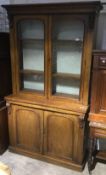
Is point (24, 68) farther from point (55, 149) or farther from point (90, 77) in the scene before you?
point (55, 149)

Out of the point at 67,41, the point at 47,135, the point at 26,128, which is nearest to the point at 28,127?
the point at 26,128

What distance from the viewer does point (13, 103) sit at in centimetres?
236

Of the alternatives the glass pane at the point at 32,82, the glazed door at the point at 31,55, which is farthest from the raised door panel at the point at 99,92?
the glass pane at the point at 32,82

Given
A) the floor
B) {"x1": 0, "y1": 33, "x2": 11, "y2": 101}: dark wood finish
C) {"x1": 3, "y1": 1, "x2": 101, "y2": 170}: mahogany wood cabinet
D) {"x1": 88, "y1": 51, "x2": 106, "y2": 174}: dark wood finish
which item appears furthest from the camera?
{"x1": 0, "y1": 33, "x2": 11, "y2": 101}: dark wood finish

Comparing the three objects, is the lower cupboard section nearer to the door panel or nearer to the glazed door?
the door panel

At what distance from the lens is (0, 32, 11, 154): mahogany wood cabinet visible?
2.34 m

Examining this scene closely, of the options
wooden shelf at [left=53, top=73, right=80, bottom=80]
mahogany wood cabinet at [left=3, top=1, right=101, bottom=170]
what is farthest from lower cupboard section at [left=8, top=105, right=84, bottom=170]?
wooden shelf at [left=53, top=73, right=80, bottom=80]

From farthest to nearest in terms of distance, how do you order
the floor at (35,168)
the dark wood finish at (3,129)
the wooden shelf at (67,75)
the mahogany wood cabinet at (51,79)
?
the dark wood finish at (3,129) → the floor at (35,168) → the wooden shelf at (67,75) → the mahogany wood cabinet at (51,79)

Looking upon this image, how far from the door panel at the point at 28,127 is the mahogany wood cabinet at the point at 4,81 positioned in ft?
0.52

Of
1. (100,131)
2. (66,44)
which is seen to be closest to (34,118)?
(100,131)

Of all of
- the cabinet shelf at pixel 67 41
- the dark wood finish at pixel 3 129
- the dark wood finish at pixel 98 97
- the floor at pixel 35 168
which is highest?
the cabinet shelf at pixel 67 41

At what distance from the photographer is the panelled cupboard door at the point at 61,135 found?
2.15 m

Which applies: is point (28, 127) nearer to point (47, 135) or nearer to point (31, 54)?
point (47, 135)

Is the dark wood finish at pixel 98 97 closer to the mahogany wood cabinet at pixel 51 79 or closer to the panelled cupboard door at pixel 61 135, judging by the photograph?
the mahogany wood cabinet at pixel 51 79
